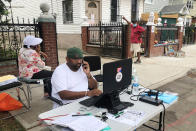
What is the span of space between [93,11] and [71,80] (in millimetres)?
→ 11525

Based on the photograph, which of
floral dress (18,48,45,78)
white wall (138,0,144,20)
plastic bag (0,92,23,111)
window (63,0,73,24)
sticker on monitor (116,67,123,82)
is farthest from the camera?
white wall (138,0,144,20)

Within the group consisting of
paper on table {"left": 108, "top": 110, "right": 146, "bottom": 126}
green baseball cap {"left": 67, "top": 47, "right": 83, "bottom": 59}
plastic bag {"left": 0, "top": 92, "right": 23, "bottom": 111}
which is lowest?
plastic bag {"left": 0, "top": 92, "right": 23, "bottom": 111}

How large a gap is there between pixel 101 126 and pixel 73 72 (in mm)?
1138

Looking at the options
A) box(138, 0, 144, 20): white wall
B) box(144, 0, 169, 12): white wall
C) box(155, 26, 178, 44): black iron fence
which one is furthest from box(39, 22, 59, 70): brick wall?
box(144, 0, 169, 12): white wall

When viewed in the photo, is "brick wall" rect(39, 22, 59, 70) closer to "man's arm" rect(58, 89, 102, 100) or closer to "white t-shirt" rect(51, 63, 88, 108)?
"white t-shirt" rect(51, 63, 88, 108)

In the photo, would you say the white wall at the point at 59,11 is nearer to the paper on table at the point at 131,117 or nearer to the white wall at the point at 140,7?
the white wall at the point at 140,7

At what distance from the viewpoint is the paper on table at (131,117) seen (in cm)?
189

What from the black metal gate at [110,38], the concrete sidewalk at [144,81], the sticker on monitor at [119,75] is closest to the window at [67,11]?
the black metal gate at [110,38]

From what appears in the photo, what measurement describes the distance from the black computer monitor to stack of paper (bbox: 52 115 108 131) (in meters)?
0.38

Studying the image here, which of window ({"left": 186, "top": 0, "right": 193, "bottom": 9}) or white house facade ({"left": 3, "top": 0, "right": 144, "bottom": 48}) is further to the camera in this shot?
window ({"left": 186, "top": 0, "right": 193, "bottom": 9})

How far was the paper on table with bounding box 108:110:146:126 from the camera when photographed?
6.20 feet

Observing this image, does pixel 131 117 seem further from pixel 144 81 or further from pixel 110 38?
pixel 110 38

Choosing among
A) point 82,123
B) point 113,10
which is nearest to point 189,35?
point 113,10

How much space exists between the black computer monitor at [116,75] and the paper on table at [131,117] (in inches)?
11.8
